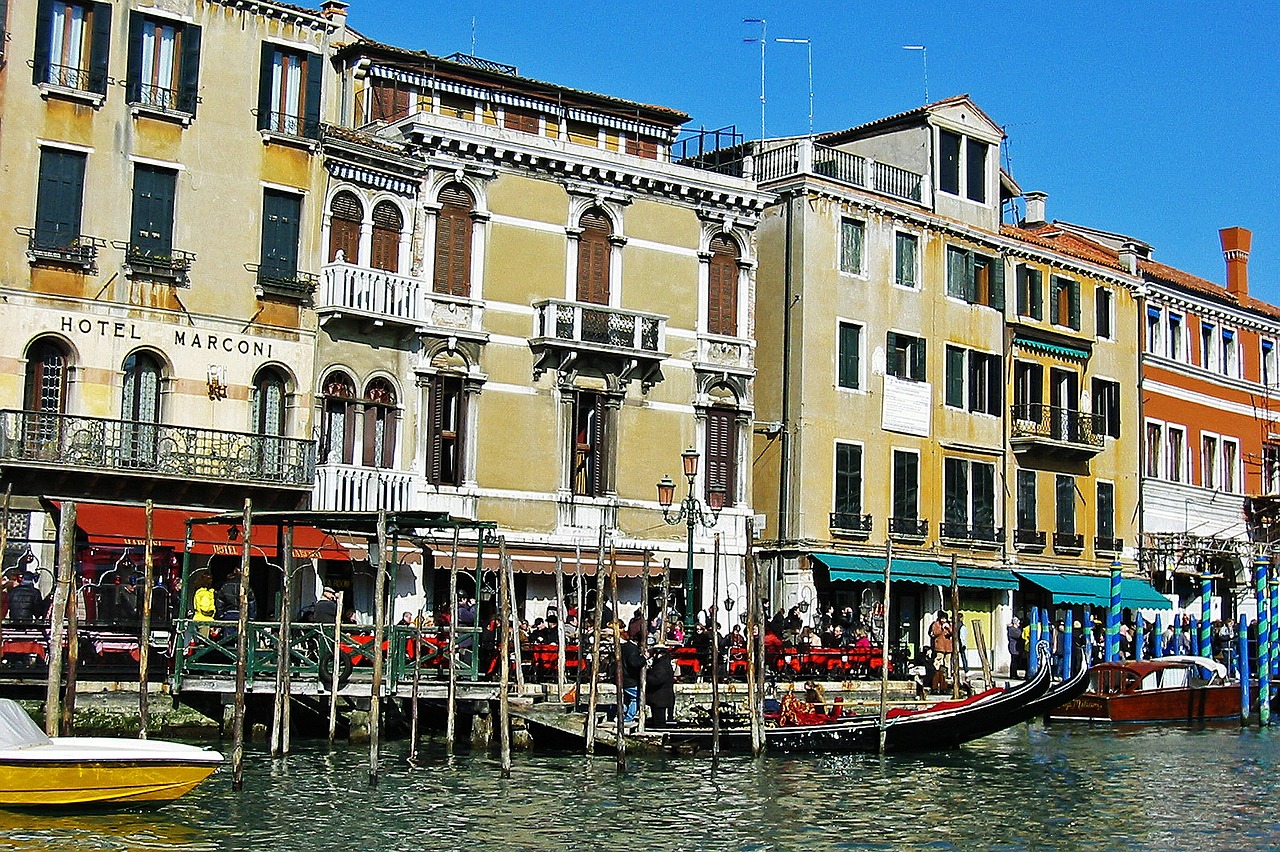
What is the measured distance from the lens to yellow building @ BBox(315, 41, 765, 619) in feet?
103

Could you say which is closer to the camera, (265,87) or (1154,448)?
(265,87)

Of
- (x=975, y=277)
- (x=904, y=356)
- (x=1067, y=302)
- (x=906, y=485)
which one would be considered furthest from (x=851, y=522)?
(x=1067, y=302)

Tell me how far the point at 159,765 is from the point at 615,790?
601cm

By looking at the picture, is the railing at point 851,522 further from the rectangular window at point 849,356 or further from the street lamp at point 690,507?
the street lamp at point 690,507

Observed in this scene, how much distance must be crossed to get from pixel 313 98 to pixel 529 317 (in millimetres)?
5582

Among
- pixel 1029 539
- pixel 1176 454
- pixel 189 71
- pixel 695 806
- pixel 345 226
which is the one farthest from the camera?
pixel 1176 454

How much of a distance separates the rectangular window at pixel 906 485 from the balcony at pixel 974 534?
1070 millimetres

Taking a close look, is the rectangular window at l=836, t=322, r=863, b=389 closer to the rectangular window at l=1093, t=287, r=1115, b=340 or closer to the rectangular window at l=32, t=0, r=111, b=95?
the rectangular window at l=1093, t=287, r=1115, b=340

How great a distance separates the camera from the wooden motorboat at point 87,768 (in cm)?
1939

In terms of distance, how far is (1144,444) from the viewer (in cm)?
4547

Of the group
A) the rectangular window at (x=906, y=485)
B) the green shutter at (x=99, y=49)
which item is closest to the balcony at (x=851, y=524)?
the rectangular window at (x=906, y=485)

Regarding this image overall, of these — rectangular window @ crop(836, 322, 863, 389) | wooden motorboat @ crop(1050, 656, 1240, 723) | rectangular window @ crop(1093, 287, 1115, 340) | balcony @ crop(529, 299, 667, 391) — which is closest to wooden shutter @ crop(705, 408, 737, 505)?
balcony @ crop(529, 299, 667, 391)

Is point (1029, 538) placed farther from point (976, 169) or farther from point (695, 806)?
point (695, 806)

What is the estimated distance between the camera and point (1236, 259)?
51.6 metres
